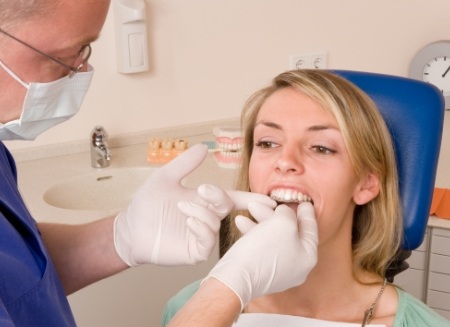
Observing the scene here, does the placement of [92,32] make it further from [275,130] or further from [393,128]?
[393,128]

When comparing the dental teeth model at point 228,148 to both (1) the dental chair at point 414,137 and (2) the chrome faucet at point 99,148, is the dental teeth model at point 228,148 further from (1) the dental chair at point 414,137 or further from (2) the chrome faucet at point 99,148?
(1) the dental chair at point 414,137

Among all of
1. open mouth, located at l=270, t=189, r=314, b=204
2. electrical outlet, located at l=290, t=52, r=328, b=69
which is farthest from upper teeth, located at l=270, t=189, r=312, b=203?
electrical outlet, located at l=290, t=52, r=328, b=69

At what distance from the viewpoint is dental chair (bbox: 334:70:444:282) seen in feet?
5.46

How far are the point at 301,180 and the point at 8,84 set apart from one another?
0.67m

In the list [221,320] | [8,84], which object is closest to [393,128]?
[221,320]

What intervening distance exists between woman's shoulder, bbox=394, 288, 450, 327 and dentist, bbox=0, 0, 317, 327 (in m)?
0.32

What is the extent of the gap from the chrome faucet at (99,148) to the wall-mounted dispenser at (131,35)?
249mm

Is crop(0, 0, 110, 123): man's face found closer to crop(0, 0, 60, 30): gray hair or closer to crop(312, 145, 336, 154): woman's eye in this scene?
crop(0, 0, 60, 30): gray hair

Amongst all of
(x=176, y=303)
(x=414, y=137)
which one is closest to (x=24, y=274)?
(x=176, y=303)

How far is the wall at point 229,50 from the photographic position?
2.64 m

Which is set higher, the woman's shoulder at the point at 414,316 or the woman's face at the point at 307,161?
the woman's face at the point at 307,161

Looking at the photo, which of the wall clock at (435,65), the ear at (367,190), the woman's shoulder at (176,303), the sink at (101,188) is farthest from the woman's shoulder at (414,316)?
the wall clock at (435,65)

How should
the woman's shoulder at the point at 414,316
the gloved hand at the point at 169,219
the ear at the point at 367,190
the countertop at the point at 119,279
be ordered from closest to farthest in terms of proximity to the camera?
the gloved hand at the point at 169,219 < the woman's shoulder at the point at 414,316 < the ear at the point at 367,190 < the countertop at the point at 119,279

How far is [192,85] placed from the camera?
9.23 feet
